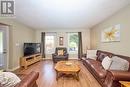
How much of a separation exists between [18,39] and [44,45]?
10.8ft

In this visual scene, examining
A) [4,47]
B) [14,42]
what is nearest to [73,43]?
[14,42]

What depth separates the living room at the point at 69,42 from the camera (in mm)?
3557

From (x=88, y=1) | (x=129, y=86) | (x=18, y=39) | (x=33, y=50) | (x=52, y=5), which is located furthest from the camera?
(x=33, y=50)

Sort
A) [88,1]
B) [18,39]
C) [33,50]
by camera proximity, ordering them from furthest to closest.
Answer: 1. [33,50]
2. [18,39]
3. [88,1]

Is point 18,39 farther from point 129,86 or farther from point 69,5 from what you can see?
point 129,86

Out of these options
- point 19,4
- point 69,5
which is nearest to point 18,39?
point 19,4

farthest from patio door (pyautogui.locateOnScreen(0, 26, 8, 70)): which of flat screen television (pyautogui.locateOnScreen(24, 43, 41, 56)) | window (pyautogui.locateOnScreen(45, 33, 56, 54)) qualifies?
window (pyautogui.locateOnScreen(45, 33, 56, 54))

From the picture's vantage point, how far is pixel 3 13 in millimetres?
4285

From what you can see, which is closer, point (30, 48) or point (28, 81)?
point (28, 81)

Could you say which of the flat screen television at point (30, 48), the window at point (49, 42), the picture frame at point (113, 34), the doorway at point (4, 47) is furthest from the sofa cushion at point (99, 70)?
the window at point (49, 42)

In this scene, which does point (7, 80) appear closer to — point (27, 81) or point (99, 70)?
point (27, 81)

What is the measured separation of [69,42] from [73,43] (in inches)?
12.2

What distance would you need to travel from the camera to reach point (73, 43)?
9820 mm

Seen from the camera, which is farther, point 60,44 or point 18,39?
point 60,44
